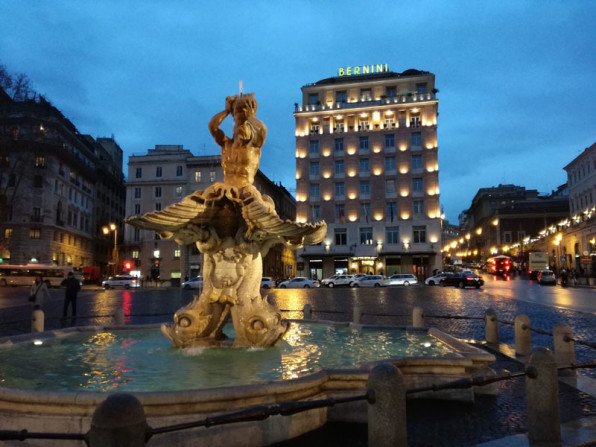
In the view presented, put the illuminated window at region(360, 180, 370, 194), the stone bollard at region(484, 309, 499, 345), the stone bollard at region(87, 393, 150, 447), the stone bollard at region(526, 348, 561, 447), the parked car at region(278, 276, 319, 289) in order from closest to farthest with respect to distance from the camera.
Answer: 1. the stone bollard at region(87, 393, 150, 447)
2. the stone bollard at region(526, 348, 561, 447)
3. the stone bollard at region(484, 309, 499, 345)
4. the parked car at region(278, 276, 319, 289)
5. the illuminated window at region(360, 180, 370, 194)

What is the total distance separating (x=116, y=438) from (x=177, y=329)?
5.13m

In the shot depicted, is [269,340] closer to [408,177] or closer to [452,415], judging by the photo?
[452,415]

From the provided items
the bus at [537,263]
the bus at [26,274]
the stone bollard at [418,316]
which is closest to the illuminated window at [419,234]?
the bus at [537,263]

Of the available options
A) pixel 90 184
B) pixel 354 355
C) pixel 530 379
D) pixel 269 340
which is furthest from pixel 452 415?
pixel 90 184

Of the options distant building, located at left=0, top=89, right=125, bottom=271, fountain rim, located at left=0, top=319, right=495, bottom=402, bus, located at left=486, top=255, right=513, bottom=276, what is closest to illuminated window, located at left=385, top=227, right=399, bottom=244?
bus, located at left=486, top=255, right=513, bottom=276

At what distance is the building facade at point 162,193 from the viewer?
60156 millimetres

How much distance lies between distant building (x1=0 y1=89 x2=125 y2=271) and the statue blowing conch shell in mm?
35125

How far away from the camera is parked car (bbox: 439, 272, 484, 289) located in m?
37.4

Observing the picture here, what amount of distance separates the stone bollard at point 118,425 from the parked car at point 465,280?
3791 cm

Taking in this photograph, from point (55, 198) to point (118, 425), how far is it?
60982mm

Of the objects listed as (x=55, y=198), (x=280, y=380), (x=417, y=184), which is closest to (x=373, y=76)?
(x=417, y=184)

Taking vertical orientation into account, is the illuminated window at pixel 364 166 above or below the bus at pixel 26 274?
above

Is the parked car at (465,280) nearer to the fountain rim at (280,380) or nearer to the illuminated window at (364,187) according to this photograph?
the illuminated window at (364,187)

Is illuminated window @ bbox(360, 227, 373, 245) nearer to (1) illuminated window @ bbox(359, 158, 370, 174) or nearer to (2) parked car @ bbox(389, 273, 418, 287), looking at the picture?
(1) illuminated window @ bbox(359, 158, 370, 174)
